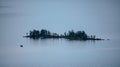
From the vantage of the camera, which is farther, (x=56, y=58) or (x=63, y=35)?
(x=63, y=35)

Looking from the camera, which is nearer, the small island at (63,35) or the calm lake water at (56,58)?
the calm lake water at (56,58)

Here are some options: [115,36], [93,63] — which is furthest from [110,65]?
[115,36]

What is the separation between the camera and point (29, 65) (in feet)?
24.5

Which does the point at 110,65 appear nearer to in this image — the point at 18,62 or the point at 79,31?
the point at 18,62

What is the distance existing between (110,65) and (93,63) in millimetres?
496

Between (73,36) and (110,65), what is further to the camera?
(73,36)

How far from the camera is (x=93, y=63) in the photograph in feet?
26.2

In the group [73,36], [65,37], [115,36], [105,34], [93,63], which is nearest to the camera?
[93,63]

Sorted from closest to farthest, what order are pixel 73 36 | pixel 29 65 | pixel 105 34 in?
pixel 29 65 < pixel 105 34 < pixel 73 36

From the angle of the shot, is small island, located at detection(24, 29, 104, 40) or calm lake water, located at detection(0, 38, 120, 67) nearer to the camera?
calm lake water, located at detection(0, 38, 120, 67)

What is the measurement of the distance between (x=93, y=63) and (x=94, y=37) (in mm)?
16129

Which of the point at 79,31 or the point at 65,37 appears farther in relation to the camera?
the point at 65,37

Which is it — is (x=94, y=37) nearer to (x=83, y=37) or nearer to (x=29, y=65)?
(x=83, y=37)

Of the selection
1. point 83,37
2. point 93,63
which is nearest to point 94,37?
point 83,37
